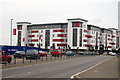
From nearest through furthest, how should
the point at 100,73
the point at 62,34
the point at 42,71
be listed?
the point at 100,73
the point at 42,71
the point at 62,34

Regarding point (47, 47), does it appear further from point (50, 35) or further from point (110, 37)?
point (110, 37)

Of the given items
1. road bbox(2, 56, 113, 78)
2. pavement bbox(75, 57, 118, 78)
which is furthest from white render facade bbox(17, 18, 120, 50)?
pavement bbox(75, 57, 118, 78)

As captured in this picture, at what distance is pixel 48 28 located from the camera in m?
123

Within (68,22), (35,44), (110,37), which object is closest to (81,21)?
(68,22)

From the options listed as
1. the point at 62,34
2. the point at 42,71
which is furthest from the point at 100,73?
the point at 62,34

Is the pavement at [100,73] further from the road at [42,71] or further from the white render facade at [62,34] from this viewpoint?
the white render facade at [62,34]

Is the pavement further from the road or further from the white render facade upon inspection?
the white render facade

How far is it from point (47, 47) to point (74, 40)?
14.7m

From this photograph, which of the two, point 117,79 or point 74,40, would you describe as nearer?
point 117,79

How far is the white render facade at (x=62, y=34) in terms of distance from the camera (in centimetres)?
11512

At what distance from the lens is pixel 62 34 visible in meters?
120

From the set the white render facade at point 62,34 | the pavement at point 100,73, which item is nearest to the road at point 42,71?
the pavement at point 100,73

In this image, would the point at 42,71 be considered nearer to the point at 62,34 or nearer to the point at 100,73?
the point at 100,73

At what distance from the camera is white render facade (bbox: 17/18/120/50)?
115m
